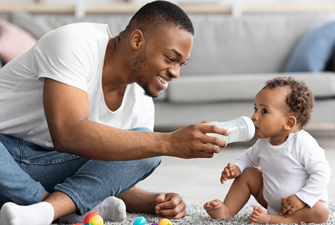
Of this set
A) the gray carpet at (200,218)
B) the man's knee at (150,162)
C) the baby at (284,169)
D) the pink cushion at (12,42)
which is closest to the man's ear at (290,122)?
the baby at (284,169)

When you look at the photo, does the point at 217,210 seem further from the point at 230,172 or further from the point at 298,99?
the point at 298,99

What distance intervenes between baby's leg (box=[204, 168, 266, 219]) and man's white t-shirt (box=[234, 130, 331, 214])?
30 millimetres

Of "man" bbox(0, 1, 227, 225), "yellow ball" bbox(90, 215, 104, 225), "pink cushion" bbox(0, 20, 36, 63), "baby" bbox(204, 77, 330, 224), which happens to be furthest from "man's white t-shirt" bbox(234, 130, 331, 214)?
"pink cushion" bbox(0, 20, 36, 63)

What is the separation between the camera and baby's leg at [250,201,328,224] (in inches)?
47.1

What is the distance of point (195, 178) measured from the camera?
1.98m

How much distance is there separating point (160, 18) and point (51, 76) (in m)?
0.34

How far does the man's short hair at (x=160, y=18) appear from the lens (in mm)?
1200

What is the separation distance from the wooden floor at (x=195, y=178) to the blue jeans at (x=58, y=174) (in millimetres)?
392

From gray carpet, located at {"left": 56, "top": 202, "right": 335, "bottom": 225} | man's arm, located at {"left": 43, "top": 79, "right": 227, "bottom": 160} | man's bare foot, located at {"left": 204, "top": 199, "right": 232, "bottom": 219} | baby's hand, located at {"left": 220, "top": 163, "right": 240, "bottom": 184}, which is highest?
man's arm, located at {"left": 43, "top": 79, "right": 227, "bottom": 160}

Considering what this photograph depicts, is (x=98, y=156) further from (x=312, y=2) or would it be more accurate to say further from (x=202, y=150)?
(x=312, y=2)

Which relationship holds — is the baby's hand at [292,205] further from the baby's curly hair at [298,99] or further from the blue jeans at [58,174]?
the blue jeans at [58,174]

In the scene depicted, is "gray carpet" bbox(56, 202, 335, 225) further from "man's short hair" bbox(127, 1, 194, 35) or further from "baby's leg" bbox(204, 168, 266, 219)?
"man's short hair" bbox(127, 1, 194, 35)

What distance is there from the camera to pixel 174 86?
2578 millimetres

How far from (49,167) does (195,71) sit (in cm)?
200
